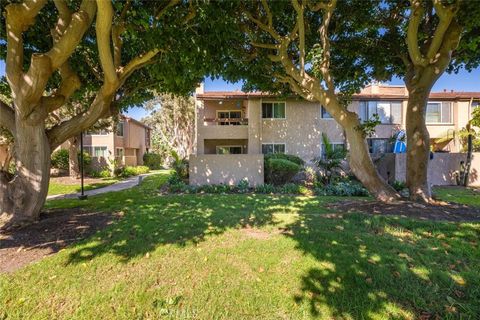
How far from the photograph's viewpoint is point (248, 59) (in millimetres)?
9422

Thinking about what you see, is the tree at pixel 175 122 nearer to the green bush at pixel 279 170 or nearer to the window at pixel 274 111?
the window at pixel 274 111

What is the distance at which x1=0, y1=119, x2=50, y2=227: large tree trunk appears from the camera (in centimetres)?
630

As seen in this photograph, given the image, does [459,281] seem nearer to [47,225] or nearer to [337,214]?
[337,214]

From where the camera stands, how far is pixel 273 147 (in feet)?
62.2

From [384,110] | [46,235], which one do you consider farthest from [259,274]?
[384,110]

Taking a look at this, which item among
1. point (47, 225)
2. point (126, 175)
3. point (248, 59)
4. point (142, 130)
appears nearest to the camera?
point (47, 225)

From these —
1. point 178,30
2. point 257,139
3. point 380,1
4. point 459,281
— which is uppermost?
point 380,1

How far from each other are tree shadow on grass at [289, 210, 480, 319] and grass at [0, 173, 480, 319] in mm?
17

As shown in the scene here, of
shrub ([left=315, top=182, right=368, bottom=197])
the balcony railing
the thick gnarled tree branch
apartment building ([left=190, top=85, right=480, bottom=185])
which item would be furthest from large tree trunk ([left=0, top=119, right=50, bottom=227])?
the balcony railing

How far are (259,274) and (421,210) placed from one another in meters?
5.60

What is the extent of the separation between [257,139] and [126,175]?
42.0ft

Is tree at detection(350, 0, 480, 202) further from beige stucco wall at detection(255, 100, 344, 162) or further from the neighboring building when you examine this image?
the neighboring building

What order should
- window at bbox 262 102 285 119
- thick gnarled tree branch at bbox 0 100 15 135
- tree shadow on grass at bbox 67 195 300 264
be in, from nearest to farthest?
tree shadow on grass at bbox 67 195 300 264 → thick gnarled tree branch at bbox 0 100 15 135 → window at bbox 262 102 285 119

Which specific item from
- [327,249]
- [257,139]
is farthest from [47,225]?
[257,139]
